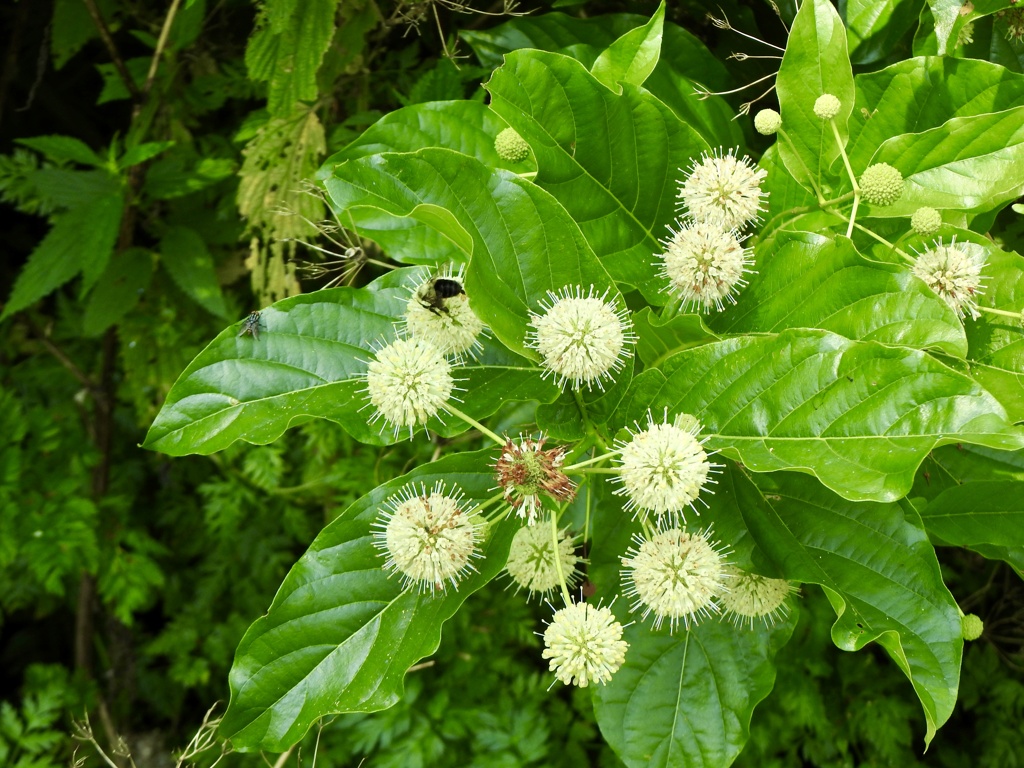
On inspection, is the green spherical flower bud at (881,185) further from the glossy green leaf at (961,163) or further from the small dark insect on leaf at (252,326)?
the small dark insect on leaf at (252,326)

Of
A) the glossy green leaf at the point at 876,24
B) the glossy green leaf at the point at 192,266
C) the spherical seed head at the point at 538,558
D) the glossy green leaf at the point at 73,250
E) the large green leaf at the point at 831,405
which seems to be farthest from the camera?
the glossy green leaf at the point at 192,266

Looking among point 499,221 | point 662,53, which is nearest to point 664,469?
point 499,221

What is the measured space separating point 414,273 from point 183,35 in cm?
124

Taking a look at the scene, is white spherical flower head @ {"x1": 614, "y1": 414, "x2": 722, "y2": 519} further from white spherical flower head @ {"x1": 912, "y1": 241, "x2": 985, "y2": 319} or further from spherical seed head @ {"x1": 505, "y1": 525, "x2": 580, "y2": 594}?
white spherical flower head @ {"x1": 912, "y1": 241, "x2": 985, "y2": 319}

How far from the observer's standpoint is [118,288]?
2.06 m

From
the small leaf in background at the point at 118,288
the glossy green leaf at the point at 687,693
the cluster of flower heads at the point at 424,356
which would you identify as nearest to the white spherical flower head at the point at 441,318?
the cluster of flower heads at the point at 424,356

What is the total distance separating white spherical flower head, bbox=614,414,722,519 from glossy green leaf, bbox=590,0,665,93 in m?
0.57

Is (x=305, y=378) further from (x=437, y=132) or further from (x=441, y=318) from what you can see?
(x=437, y=132)

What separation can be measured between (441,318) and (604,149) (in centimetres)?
36

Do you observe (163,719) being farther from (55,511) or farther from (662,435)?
(662,435)

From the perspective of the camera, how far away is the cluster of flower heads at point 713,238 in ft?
3.50

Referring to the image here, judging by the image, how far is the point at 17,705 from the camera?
2926 mm

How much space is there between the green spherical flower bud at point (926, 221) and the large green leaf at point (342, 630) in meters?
0.67

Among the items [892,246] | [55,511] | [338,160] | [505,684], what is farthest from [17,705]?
[892,246]
